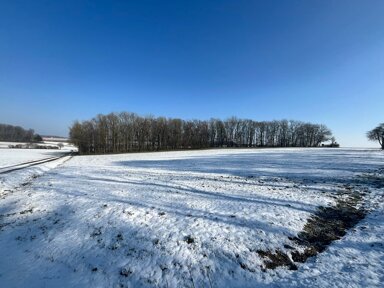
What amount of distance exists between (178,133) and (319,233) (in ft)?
272

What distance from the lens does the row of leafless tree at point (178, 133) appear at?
7582cm

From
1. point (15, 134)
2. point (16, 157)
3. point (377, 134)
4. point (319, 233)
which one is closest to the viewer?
point (319, 233)

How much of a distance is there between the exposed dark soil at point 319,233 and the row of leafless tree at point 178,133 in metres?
74.3

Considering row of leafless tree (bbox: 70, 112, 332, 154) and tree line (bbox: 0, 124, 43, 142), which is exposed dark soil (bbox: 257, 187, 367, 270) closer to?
row of leafless tree (bbox: 70, 112, 332, 154)

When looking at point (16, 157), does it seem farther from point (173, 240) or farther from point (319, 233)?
point (319, 233)

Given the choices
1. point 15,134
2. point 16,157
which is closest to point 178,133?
point 16,157

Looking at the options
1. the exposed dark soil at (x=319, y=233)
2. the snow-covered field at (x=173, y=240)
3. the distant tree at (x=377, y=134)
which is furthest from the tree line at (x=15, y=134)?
the distant tree at (x=377, y=134)

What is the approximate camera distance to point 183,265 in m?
5.85

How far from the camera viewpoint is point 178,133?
89.4 meters

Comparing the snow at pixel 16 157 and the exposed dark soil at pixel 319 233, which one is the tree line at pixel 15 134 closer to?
the snow at pixel 16 157

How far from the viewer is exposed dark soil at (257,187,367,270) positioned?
20.1ft

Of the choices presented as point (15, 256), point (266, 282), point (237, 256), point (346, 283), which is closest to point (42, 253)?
point (15, 256)

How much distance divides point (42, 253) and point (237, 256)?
634 centimetres

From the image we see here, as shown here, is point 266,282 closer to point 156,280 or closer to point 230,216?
point 156,280
